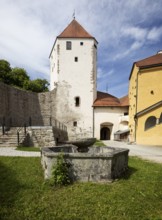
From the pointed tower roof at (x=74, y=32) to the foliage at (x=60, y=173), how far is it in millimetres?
20285

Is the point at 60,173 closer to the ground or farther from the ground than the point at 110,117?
closer to the ground

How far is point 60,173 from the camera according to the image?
493cm

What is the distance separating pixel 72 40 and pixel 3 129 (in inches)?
571

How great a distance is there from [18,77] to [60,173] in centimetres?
2703

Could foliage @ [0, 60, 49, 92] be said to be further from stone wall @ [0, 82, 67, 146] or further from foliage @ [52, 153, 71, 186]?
foliage @ [52, 153, 71, 186]

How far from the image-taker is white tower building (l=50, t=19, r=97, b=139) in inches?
869

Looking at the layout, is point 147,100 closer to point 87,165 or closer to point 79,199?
point 87,165

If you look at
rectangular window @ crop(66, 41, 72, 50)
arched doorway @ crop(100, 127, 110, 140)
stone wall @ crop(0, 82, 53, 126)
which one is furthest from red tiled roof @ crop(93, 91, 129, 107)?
rectangular window @ crop(66, 41, 72, 50)

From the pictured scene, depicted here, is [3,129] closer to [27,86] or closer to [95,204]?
[95,204]

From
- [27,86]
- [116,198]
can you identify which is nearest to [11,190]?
[116,198]

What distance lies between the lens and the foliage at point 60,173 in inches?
192

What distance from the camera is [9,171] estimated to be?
589cm

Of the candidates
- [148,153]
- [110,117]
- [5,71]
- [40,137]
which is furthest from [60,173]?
[5,71]

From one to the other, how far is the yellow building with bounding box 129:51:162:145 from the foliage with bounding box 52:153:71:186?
12370mm
